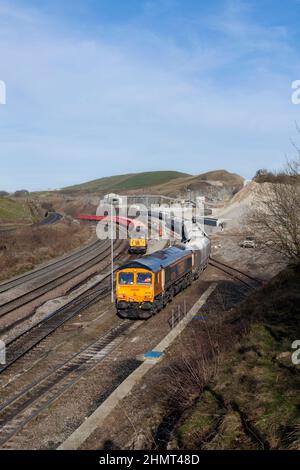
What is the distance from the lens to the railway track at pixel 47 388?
569 inches

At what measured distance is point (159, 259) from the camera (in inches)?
1117

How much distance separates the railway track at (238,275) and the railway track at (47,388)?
631 inches

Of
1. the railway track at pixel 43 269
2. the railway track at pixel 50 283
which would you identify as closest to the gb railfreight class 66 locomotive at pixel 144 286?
the railway track at pixel 50 283

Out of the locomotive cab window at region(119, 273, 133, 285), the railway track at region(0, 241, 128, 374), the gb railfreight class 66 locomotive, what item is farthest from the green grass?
the locomotive cab window at region(119, 273, 133, 285)

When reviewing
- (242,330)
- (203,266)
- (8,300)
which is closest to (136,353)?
(242,330)

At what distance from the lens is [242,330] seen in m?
18.7

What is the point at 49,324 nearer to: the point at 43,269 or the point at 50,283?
the point at 50,283

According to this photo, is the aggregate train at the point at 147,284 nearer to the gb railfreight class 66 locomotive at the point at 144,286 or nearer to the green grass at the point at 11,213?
the gb railfreight class 66 locomotive at the point at 144,286

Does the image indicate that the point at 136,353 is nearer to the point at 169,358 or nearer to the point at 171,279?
the point at 169,358

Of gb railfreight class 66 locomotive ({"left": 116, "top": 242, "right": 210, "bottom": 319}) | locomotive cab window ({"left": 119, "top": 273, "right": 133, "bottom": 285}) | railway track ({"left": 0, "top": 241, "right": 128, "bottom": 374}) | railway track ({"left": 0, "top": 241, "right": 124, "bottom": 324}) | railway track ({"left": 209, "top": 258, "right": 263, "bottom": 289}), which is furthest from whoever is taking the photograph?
railway track ({"left": 209, "top": 258, "right": 263, "bottom": 289})

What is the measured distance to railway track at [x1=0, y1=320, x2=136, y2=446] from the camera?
47.4ft

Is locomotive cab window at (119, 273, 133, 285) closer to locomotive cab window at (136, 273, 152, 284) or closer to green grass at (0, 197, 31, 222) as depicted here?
locomotive cab window at (136, 273, 152, 284)

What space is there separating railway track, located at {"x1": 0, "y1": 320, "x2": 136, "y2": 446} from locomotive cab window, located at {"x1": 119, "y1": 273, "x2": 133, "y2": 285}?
3991mm

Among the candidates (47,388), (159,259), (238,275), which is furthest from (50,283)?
(47,388)
